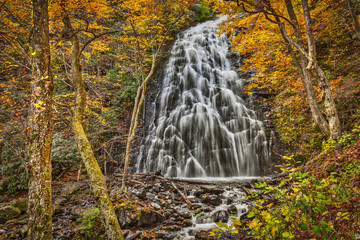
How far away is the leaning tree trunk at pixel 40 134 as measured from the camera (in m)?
2.66

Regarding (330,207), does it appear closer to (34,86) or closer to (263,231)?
(263,231)

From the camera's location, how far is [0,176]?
884 centimetres

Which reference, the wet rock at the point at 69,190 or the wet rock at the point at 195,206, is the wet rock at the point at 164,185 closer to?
the wet rock at the point at 195,206

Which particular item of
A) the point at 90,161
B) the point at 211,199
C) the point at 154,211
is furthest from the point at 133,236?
the point at 211,199

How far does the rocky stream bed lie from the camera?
452 cm

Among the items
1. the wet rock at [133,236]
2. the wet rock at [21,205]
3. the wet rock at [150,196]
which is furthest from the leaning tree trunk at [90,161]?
the wet rock at [21,205]

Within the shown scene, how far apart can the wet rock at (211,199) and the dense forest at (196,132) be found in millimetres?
32

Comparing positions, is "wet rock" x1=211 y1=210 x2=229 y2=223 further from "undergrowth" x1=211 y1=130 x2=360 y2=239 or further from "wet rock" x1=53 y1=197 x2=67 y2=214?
"wet rock" x1=53 y1=197 x2=67 y2=214

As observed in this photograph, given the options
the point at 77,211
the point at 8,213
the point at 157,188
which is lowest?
the point at 77,211

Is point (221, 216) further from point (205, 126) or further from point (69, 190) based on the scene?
point (205, 126)

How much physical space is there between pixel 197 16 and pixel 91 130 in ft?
59.1

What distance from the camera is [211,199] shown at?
5.56 meters

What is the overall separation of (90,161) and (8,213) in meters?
4.13

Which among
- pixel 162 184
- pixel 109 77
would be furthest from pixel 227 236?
pixel 109 77
